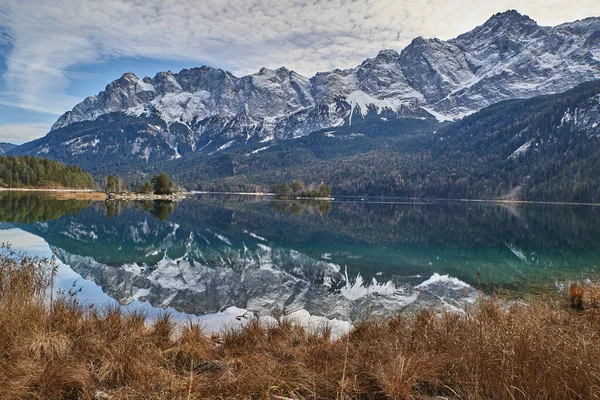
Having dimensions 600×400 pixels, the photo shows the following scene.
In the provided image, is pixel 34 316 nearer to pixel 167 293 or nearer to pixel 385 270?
pixel 167 293

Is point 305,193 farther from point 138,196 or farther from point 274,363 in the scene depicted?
point 274,363

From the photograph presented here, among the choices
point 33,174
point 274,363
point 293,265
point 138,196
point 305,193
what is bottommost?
point 293,265

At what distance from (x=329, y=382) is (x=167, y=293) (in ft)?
37.5

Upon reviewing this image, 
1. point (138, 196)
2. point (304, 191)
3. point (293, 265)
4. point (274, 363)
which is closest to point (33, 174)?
point (138, 196)

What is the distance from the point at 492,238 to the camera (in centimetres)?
3488

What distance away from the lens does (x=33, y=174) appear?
4213 inches

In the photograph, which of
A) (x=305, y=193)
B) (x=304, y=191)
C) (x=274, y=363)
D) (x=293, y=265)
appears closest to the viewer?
(x=274, y=363)

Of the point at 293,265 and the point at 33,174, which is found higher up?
the point at 33,174

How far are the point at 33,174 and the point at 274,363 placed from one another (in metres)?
127

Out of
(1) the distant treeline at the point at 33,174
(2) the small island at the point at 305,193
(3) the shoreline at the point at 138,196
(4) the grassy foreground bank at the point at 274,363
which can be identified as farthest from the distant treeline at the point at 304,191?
(4) the grassy foreground bank at the point at 274,363

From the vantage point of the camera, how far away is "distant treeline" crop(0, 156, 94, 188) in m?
103

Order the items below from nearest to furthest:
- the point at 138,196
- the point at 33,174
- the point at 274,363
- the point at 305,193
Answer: the point at 274,363 → the point at 33,174 → the point at 138,196 → the point at 305,193

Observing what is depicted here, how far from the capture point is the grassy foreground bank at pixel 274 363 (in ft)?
14.5

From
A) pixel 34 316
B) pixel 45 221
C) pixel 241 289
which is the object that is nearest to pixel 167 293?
pixel 241 289
